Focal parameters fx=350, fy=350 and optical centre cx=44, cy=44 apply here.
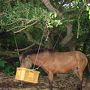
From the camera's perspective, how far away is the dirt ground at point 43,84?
31.9 ft

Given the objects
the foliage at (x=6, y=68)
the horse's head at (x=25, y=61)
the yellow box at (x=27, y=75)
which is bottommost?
the foliage at (x=6, y=68)

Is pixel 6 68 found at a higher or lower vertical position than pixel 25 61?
lower

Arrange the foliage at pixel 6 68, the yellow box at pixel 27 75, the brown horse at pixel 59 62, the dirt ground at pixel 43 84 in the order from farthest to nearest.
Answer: the foliage at pixel 6 68
the dirt ground at pixel 43 84
the brown horse at pixel 59 62
the yellow box at pixel 27 75

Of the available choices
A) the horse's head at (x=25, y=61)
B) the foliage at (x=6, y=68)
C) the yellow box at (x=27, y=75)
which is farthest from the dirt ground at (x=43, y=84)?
the yellow box at (x=27, y=75)

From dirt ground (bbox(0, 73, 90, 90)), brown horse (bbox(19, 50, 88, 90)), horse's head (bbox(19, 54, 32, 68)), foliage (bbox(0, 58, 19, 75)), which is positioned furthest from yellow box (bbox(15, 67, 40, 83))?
foliage (bbox(0, 58, 19, 75))

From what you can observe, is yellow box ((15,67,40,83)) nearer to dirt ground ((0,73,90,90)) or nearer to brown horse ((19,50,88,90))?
brown horse ((19,50,88,90))

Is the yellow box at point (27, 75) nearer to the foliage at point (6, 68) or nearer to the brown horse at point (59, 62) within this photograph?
the brown horse at point (59, 62)

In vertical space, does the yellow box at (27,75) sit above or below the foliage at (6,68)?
above

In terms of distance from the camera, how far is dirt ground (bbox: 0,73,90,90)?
9719mm

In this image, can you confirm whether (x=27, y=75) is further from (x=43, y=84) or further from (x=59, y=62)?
(x=43, y=84)

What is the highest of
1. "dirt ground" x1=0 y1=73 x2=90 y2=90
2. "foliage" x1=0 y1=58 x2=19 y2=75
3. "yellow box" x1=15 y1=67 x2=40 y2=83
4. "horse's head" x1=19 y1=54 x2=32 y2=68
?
"horse's head" x1=19 y1=54 x2=32 y2=68

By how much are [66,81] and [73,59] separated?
1282 mm

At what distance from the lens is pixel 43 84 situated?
33.2 feet

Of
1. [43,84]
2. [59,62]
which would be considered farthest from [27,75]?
[43,84]
